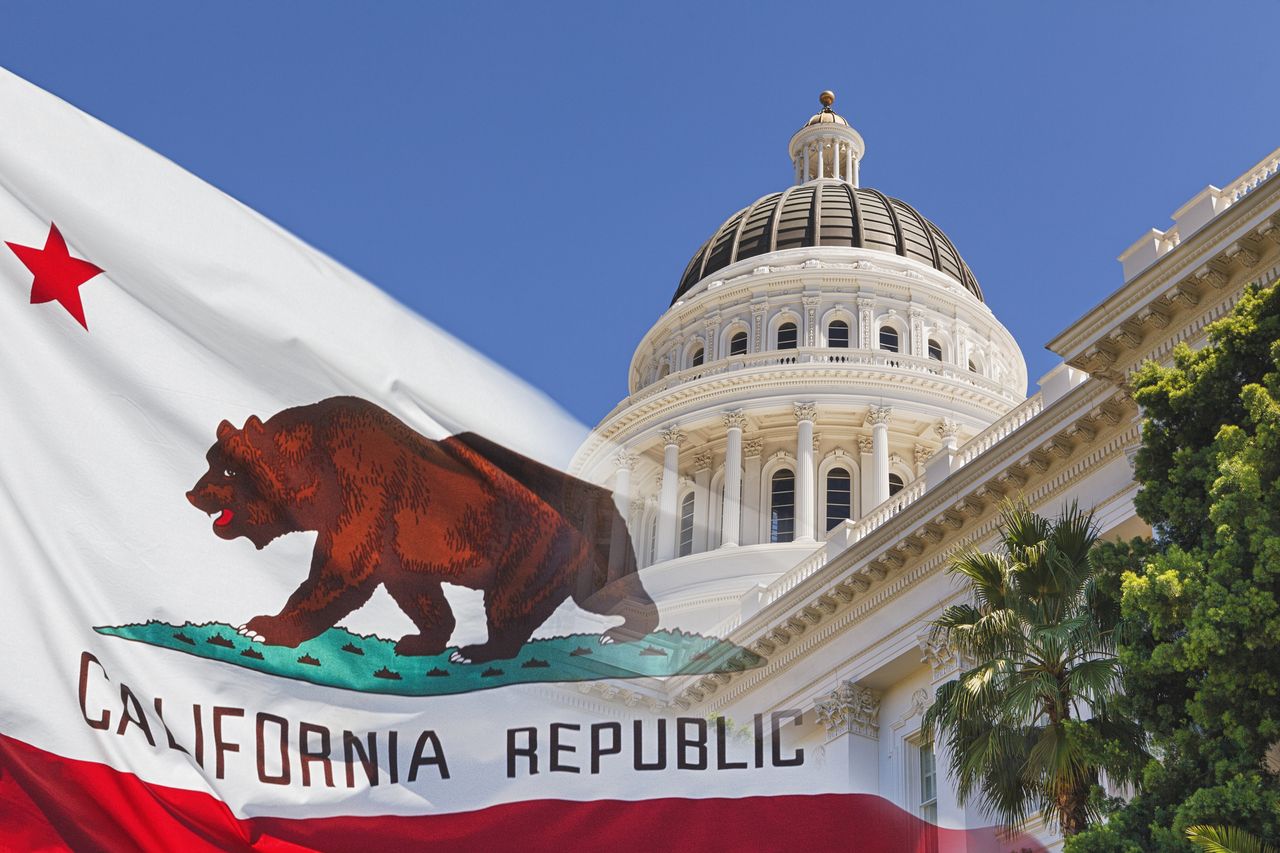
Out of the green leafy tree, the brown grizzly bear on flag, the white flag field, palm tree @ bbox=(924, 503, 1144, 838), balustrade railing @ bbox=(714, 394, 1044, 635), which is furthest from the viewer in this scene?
balustrade railing @ bbox=(714, 394, 1044, 635)

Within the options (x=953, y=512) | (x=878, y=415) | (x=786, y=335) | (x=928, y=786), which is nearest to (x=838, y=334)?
(x=786, y=335)

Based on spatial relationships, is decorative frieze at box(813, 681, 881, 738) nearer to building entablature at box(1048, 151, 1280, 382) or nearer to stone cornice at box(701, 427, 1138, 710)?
stone cornice at box(701, 427, 1138, 710)

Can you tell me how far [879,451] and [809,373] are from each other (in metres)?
3.80

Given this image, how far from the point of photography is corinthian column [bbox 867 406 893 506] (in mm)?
58469

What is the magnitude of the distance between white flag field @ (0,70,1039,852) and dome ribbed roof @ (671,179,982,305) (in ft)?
199

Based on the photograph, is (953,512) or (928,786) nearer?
(953,512)

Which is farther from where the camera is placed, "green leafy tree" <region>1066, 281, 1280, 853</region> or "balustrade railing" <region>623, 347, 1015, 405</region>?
"balustrade railing" <region>623, 347, 1015, 405</region>

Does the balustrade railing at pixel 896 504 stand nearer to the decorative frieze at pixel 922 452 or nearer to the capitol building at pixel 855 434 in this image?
the capitol building at pixel 855 434

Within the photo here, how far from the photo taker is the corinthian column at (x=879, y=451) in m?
58.5

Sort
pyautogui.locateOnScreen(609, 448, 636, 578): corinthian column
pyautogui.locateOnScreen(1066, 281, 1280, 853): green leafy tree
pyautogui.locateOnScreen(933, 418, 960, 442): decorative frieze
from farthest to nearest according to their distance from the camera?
pyautogui.locateOnScreen(933, 418, 960, 442): decorative frieze
pyautogui.locateOnScreen(1066, 281, 1280, 853): green leafy tree
pyautogui.locateOnScreen(609, 448, 636, 578): corinthian column

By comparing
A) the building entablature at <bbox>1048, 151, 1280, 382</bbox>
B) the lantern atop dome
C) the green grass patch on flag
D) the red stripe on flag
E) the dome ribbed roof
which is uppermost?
the lantern atop dome

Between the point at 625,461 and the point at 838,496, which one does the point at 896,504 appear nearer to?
the point at 838,496

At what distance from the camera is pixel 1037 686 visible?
57.9 feet

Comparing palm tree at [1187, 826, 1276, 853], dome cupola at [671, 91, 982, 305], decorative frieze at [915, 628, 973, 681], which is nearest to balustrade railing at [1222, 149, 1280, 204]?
decorative frieze at [915, 628, 973, 681]
